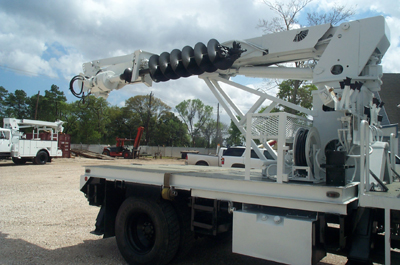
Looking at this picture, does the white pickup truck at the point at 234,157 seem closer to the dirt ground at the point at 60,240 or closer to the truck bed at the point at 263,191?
the dirt ground at the point at 60,240

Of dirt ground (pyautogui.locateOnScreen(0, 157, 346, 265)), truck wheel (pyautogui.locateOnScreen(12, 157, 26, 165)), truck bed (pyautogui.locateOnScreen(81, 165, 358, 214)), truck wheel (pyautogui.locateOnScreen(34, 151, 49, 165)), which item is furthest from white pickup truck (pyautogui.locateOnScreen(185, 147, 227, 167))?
truck bed (pyautogui.locateOnScreen(81, 165, 358, 214))

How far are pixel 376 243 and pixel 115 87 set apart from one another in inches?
218

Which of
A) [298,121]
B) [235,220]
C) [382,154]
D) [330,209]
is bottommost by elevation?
[235,220]

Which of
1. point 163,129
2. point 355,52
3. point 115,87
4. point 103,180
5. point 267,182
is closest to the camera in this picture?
point 267,182

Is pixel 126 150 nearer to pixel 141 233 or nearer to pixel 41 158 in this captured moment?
pixel 41 158

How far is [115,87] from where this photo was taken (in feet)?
22.8

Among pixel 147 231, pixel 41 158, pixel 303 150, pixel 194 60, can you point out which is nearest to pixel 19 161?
pixel 41 158

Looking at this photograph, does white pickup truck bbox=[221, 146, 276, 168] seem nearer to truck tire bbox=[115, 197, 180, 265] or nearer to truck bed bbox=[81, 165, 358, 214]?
truck tire bbox=[115, 197, 180, 265]

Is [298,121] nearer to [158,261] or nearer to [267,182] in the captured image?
[267,182]

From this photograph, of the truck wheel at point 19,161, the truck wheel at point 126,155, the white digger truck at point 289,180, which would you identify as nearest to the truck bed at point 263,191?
the white digger truck at point 289,180

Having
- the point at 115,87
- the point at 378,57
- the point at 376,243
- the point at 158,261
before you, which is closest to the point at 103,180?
the point at 158,261

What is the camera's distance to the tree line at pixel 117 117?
187ft

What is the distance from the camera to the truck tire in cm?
438

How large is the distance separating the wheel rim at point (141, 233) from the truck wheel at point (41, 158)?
20.1m
